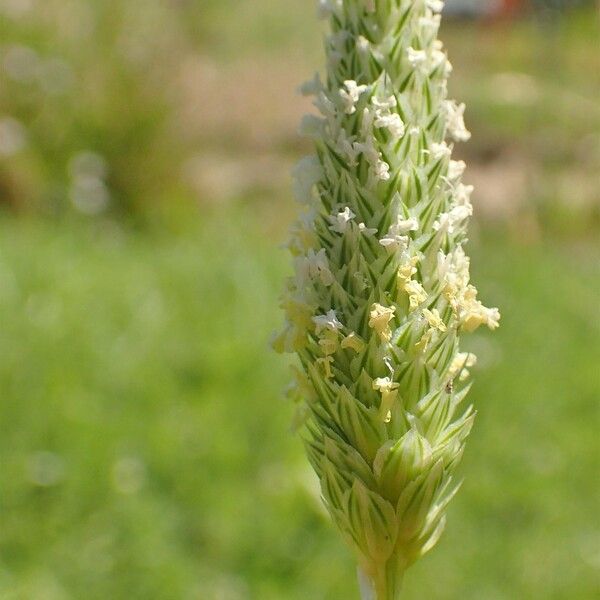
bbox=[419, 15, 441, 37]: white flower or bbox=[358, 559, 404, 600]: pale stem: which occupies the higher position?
bbox=[419, 15, 441, 37]: white flower

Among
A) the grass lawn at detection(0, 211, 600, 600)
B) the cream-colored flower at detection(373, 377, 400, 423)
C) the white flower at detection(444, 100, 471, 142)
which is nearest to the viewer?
the cream-colored flower at detection(373, 377, 400, 423)

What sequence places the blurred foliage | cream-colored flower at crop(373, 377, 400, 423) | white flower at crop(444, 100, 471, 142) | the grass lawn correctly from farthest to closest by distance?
the blurred foliage < the grass lawn < white flower at crop(444, 100, 471, 142) < cream-colored flower at crop(373, 377, 400, 423)

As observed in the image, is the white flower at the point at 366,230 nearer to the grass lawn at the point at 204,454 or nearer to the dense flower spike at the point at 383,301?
the dense flower spike at the point at 383,301

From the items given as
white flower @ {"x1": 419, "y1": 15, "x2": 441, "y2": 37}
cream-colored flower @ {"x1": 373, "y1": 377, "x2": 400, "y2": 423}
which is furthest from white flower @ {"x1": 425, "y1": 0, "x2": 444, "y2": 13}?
cream-colored flower @ {"x1": 373, "y1": 377, "x2": 400, "y2": 423}

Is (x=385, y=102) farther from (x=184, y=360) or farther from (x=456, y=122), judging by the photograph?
(x=184, y=360)

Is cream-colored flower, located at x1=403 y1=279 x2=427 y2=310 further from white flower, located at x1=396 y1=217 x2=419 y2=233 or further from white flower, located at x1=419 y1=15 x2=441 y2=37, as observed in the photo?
white flower, located at x1=419 y1=15 x2=441 y2=37

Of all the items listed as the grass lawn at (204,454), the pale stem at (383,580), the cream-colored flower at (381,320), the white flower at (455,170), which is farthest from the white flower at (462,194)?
the grass lawn at (204,454)

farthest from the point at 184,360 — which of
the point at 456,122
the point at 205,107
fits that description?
the point at 205,107

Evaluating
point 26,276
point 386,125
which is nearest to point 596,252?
point 26,276
